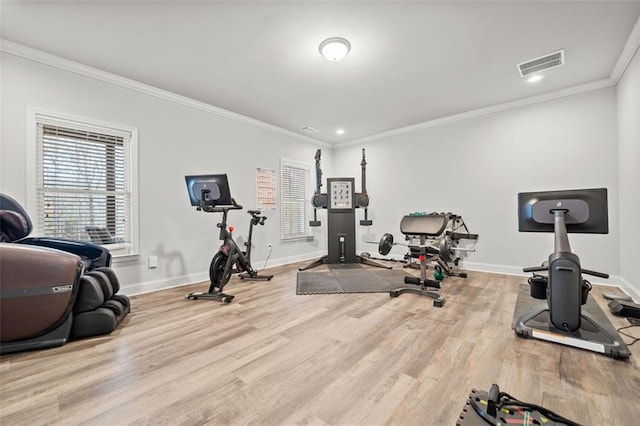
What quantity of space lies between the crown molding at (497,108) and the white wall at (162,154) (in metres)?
2.47

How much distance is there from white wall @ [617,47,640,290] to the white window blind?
5578 millimetres

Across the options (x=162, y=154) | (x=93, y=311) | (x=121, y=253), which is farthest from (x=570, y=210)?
(x=121, y=253)

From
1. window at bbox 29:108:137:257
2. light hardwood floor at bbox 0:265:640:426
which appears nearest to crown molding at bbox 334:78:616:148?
light hardwood floor at bbox 0:265:640:426

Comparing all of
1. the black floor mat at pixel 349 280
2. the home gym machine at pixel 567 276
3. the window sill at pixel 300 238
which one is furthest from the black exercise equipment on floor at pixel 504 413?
the window sill at pixel 300 238

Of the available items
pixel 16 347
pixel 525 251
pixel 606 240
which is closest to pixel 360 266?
pixel 525 251

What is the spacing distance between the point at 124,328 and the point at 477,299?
3.44 meters

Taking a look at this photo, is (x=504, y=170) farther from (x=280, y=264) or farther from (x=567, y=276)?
(x=280, y=264)

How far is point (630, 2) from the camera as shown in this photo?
6.61ft

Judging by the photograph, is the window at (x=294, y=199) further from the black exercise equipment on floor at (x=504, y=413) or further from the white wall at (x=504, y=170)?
the black exercise equipment on floor at (x=504, y=413)

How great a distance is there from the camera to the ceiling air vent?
2711mm

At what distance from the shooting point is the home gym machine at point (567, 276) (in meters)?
1.69

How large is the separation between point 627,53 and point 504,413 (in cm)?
375

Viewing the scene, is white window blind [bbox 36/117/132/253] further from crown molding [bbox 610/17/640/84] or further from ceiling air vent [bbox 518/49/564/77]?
crown molding [bbox 610/17/640/84]

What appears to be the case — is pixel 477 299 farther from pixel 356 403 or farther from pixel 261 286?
pixel 261 286
